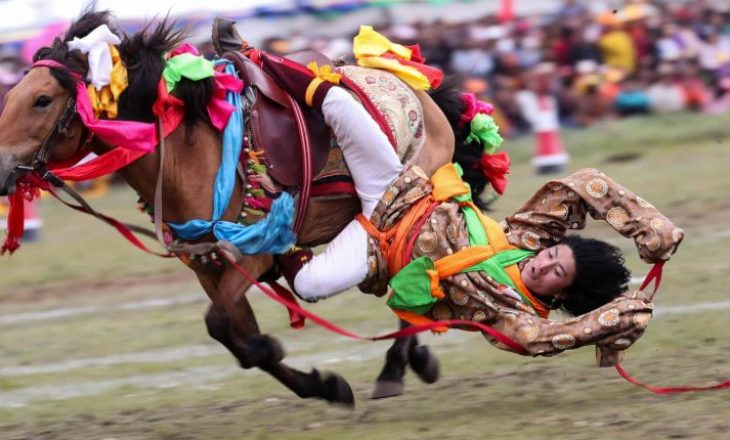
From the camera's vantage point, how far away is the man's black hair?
5.37m

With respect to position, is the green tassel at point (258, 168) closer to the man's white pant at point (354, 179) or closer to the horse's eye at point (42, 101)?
the man's white pant at point (354, 179)

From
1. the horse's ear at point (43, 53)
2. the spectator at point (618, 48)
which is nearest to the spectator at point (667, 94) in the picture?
the spectator at point (618, 48)

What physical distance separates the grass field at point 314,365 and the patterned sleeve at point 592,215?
2.10 ft

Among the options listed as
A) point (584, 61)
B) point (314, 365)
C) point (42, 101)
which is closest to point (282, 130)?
point (42, 101)

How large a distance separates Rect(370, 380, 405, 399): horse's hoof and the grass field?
0.13ft

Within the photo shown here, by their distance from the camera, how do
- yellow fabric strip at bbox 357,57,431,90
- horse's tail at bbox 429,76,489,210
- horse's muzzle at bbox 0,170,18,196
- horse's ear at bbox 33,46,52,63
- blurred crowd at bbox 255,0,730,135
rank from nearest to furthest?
horse's muzzle at bbox 0,170,18,196 < horse's ear at bbox 33,46,52,63 < yellow fabric strip at bbox 357,57,431,90 < horse's tail at bbox 429,76,489,210 < blurred crowd at bbox 255,0,730,135

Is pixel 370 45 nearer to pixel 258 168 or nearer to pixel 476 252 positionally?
pixel 258 168

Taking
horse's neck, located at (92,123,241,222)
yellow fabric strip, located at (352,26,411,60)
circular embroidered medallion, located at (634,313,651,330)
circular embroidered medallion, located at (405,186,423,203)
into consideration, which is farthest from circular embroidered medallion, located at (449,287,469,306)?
yellow fabric strip, located at (352,26,411,60)

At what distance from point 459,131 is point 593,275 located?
1.33 meters

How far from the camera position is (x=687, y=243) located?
357 inches

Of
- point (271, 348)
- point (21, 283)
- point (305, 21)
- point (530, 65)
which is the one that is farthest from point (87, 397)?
point (305, 21)

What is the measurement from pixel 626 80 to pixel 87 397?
33.1 feet

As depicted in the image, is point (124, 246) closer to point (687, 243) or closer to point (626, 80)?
point (687, 243)

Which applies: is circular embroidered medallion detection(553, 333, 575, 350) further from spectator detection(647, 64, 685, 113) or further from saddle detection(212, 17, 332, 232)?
spectator detection(647, 64, 685, 113)
